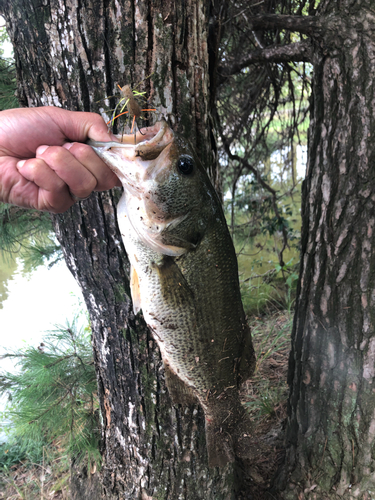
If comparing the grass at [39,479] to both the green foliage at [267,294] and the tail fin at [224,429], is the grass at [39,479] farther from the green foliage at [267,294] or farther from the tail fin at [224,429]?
the green foliage at [267,294]

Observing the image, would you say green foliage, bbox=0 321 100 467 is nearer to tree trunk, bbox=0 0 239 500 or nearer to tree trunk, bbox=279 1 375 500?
tree trunk, bbox=0 0 239 500

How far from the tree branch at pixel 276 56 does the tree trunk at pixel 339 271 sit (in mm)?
310

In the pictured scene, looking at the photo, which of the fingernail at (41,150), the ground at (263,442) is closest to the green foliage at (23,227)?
the fingernail at (41,150)

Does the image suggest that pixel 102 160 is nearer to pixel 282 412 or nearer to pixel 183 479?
pixel 183 479

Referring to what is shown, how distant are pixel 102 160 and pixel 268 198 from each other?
3.45 m

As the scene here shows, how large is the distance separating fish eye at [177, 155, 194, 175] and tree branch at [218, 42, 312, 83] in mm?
1457

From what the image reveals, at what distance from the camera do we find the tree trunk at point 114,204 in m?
1.41

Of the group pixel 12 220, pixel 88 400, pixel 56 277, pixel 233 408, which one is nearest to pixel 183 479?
pixel 233 408

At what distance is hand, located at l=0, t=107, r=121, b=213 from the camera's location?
1299mm

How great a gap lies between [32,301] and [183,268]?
6.70 meters

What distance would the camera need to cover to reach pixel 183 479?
76.7 inches

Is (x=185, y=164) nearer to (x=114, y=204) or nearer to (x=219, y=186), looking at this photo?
(x=114, y=204)

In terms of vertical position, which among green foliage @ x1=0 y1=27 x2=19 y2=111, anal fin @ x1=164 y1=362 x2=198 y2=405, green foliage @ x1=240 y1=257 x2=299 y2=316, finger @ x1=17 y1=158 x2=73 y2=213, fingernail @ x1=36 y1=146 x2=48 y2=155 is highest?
green foliage @ x1=0 y1=27 x2=19 y2=111

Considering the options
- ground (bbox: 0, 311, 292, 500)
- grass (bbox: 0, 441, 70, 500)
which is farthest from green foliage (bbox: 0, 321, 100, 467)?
grass (bbox: 0, 441, 70, 500)
